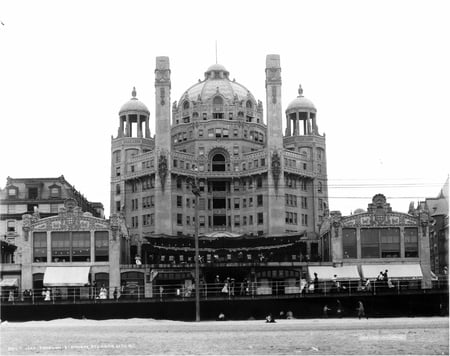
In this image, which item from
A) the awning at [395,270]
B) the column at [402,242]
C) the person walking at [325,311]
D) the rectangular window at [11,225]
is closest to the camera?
the person walking at [325,311]

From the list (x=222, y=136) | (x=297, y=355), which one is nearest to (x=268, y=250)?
(x=222, y=136)

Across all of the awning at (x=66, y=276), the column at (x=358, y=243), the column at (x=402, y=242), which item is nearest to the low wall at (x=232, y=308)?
the awning at (x=66, y=276)

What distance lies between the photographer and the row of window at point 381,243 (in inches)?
4653

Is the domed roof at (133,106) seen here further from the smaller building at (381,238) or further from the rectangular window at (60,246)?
the smaller building at (381,238)

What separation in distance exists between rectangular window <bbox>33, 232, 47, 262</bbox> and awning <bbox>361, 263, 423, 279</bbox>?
134 feet

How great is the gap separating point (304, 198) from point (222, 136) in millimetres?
20093

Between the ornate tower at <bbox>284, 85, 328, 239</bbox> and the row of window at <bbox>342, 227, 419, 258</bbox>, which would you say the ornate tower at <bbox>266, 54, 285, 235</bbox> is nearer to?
the ornate tower at <bbox>284, 85, 328, 239</bbox>

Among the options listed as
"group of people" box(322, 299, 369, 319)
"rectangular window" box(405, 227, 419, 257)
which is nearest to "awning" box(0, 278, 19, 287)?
"group of people" box(322, 299, 369, 319)

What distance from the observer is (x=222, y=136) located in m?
172

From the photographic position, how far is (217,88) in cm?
17700

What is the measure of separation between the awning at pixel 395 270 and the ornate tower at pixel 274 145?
4188 cm

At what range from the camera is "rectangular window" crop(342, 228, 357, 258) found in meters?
118

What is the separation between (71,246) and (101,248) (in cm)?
388

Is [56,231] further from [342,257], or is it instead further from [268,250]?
[342,257]
